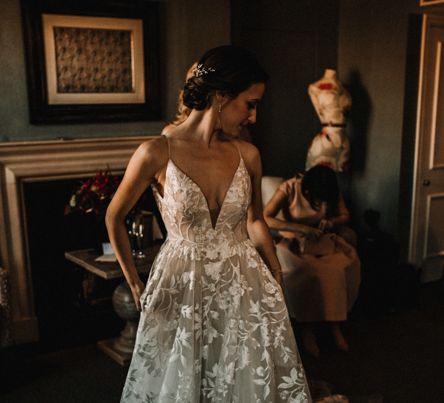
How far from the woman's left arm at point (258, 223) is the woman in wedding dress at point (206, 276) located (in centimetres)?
10

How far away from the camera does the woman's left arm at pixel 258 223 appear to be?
6.60 ft

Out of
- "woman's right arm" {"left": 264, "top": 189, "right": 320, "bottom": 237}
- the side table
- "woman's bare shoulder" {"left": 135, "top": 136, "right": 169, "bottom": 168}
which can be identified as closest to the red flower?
the side table

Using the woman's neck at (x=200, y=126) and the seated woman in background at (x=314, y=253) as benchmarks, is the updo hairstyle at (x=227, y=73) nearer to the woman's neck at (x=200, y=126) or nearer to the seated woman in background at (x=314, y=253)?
the woman's neck at (x=200, y=126)

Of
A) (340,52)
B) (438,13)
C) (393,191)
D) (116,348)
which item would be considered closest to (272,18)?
(340,52)

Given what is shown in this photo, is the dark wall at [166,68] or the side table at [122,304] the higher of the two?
the dark wall at [166,68]

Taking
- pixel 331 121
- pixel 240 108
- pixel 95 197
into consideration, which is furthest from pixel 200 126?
pixel 331 121

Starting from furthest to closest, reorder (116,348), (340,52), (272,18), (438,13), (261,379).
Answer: (340,52)
(272,18)
(438,13)
(116,348)
(261,379)

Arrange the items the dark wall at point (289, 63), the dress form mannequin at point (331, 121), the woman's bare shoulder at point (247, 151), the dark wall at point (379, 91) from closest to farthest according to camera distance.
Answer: the woman's bare shoulder at point (247, 151)
the dark wall at point (379, 91)
the dress form mannequin at point (331, 121)
the dark wall at point (289, 63)

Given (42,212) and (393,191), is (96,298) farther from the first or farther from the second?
(393,191)

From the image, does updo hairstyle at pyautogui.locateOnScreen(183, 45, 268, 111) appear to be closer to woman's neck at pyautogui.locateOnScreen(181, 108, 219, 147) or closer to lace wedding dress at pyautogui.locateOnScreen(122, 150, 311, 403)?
woman's neck at pyautogui.locateOnScreen(181, 108, 219, 147)

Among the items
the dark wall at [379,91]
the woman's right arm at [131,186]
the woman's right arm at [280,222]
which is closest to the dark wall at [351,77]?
the dark wall at [379,91]

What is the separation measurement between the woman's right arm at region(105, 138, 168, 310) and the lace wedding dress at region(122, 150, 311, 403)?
0.16 ft

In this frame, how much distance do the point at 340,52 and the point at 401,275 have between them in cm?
202

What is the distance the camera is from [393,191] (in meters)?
4.61
